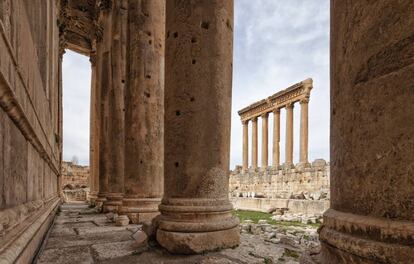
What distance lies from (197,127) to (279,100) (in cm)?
2426

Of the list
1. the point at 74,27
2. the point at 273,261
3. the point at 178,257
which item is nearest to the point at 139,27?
the point at 178,257

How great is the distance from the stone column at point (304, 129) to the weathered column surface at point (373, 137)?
895 inches

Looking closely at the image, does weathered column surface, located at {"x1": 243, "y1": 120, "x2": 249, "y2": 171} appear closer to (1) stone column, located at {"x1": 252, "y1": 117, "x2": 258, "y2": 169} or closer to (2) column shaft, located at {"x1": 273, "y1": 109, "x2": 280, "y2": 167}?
(1) stone column, located at {"x1": 252, "y1": 117, "x2": 258, "y2": 169}

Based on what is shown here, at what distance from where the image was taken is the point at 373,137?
1.31 m

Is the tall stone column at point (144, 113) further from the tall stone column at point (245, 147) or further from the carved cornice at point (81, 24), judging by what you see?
the tall stone column at point (245, 147)

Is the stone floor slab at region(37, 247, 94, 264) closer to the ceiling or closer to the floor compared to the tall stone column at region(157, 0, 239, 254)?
closer to the floor

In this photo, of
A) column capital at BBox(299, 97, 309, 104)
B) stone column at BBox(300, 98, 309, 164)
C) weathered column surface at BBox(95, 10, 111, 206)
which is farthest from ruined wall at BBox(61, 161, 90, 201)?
column capital at BBox(299, 97, 309, 104)

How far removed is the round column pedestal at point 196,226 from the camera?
3.31 m

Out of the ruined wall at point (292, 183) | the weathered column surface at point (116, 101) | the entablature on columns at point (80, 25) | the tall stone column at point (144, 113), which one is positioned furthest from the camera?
the ruined wall at point (292, 183)

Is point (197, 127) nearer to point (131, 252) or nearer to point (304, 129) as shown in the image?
point (131, 252)

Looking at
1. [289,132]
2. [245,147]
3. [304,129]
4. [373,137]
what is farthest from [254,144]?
[373,137]

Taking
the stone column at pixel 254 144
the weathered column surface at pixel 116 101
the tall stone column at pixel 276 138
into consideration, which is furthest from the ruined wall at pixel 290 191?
the weathered column surface at pixel 116 101

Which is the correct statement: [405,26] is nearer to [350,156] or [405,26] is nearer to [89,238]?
[350,156]

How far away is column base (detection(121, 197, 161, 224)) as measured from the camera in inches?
222
